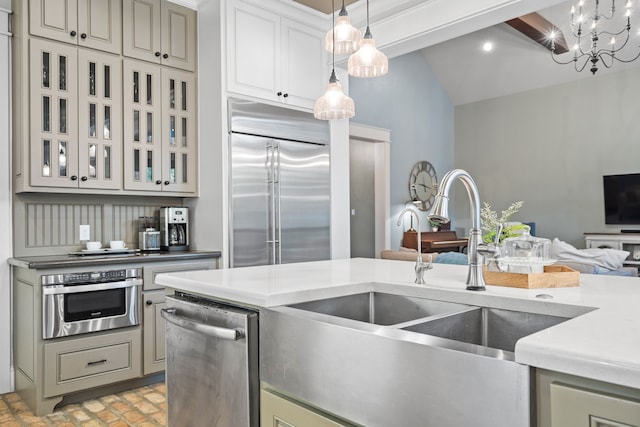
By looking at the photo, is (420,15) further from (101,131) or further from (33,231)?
(33,231)

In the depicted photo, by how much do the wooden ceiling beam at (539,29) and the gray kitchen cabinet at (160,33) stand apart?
439cm

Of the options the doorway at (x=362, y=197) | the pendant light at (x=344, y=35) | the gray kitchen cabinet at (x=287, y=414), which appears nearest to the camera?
the gray kitchen cabinet at (x=287, y=414)

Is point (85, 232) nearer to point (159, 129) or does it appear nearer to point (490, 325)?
point (159, 129)

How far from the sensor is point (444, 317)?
1.34 m

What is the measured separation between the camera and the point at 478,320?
145 cm

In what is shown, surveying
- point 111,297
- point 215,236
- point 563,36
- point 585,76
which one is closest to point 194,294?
point 111,297

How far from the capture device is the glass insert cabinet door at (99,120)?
10.7 ft

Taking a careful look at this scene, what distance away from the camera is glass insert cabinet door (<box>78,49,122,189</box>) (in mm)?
3273

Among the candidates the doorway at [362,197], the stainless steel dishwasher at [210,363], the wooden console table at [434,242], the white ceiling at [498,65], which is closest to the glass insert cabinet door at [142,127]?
the stainless steel dishwasher at [210,363]

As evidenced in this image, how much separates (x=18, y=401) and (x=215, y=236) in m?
1.65

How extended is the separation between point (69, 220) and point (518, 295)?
10.3ft

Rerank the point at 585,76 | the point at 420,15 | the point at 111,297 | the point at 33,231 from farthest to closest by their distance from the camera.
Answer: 1. the point at 585,76
2. the point at 420,15
3. the point at 33,231
4. the point at 111,297

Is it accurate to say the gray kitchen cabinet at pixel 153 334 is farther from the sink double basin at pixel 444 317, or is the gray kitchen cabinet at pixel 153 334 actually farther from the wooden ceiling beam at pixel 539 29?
the wooden ceiling beam at pixel 539 29

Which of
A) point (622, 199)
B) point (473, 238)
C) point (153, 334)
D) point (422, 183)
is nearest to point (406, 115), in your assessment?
point (422, 183)
